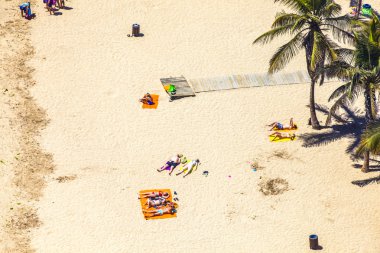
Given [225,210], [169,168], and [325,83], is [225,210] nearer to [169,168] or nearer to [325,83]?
[169,168]

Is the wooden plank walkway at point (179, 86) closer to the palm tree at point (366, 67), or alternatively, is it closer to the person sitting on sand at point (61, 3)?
the palm tree at point (366, 67)

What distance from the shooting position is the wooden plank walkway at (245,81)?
4956 centimetres

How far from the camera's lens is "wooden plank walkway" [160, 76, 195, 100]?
4859 cm

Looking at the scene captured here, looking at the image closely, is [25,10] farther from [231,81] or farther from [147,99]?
[231,81]

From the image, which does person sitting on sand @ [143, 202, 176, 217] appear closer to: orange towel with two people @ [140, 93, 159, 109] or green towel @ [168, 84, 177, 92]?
orange towel with two people @ [140, 93, 159, 109]

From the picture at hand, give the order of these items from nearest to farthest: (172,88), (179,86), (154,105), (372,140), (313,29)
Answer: (372,140) → (313,29) → (154,105) → (172,88) → (179,86)

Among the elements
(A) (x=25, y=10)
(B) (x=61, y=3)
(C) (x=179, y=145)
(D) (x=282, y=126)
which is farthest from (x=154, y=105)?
(A) (x=25, y=10)

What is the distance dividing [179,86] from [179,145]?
18.4ft

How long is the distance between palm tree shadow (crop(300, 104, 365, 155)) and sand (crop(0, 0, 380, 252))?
0.41m

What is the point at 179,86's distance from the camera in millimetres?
49375

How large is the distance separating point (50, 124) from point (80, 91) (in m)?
3.47

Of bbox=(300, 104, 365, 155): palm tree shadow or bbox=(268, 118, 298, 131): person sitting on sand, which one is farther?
bbox=(268, 118, 298, 131): person sitting on sand

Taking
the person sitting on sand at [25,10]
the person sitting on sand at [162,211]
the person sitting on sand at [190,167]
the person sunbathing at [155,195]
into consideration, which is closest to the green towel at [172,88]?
the person sitting on sand at [190,167]

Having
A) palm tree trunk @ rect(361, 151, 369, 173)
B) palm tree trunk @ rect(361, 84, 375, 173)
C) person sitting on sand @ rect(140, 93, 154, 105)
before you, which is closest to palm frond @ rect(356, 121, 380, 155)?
palm tree trunk @ rect(361, 84, 375, 173)
